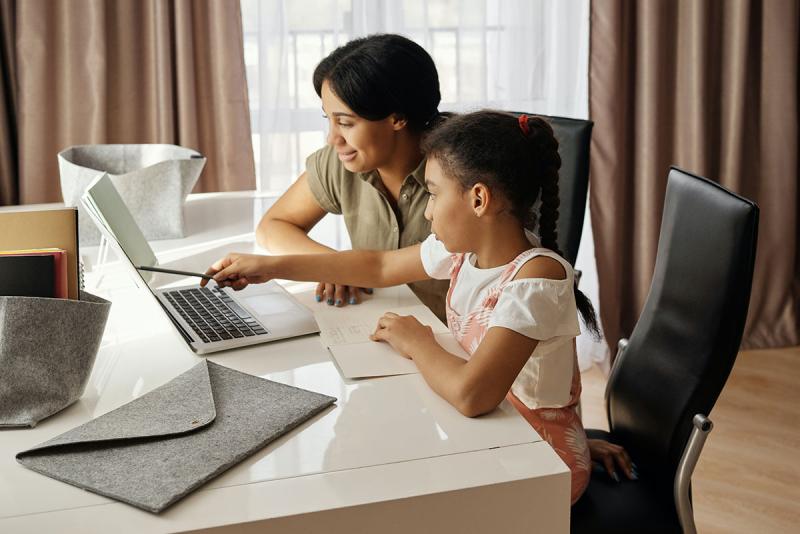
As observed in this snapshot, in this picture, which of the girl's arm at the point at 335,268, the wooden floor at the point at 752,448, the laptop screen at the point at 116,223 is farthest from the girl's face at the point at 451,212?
the wooden floor at the point at 752,448

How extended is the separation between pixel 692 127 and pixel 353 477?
94.8 inches

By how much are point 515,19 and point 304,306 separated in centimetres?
172

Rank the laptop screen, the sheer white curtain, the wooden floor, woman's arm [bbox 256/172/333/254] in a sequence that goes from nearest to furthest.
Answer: the laptop screen, woman's arm [bbox 256/172/333/254], the wooden floor, the sheer white curtain

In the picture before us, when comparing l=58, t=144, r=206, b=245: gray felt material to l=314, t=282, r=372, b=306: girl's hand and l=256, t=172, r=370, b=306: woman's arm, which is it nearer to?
l=256, t=172, r=370, b=306: woman's arm

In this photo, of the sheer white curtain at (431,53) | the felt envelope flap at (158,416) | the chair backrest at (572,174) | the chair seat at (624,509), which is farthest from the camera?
the sheer white curtain at (431,53)

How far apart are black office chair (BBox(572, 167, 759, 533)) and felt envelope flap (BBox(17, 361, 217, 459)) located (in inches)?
22.5

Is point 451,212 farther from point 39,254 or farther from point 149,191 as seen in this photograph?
point 149,191

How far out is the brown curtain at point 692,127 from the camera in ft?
9.46

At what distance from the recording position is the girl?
118cm

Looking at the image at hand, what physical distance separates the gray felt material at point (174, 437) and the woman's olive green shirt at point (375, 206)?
0.72m

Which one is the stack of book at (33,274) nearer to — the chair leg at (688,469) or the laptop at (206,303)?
the laptop at (206,303)

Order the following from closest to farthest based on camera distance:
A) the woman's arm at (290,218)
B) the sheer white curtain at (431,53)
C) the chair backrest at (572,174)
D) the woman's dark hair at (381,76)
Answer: the woman's dark hair at (381,76) < the chair backrest at (572,174) < the woman's arm at (290,218) < the sheer white curtain at (431,53)

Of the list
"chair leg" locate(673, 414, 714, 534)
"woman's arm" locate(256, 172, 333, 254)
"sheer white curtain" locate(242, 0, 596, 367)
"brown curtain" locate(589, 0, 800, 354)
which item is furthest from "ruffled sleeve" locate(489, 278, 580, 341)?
"brown curtain" locate(589, 0, 800, 354)

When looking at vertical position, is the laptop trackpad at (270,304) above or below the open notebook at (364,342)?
above
